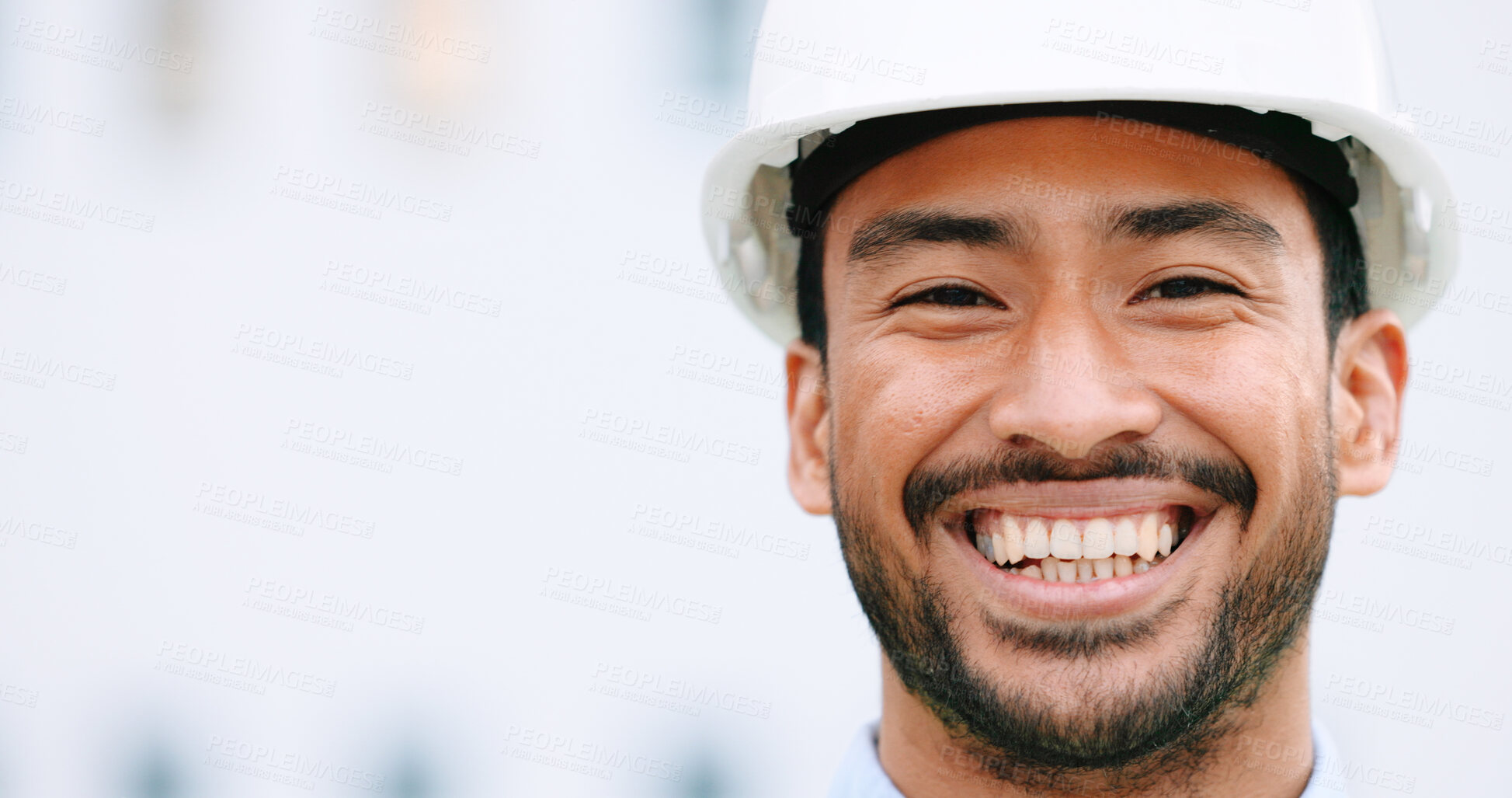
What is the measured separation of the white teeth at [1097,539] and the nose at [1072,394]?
5.4 inches

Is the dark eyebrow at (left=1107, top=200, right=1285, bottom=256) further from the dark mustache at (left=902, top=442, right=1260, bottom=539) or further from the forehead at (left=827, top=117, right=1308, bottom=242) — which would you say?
the dark mustache at (left=902, top=442, right=1260, bottom=539)

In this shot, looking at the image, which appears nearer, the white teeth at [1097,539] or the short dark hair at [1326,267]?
the white teeth at [1097,539]

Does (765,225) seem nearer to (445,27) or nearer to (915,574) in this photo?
(915,574)

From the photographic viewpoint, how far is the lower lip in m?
1.66

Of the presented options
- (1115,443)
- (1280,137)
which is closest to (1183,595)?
(1115,443)

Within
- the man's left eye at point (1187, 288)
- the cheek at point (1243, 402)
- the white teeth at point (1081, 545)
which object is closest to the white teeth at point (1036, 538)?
the white teeth at point (1081, 545)

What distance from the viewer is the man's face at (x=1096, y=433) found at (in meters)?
1.63

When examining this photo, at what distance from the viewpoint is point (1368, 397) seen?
6.40ft

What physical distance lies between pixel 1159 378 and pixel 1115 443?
0.41ft

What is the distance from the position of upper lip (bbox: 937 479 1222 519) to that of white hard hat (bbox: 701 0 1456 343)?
58 cm

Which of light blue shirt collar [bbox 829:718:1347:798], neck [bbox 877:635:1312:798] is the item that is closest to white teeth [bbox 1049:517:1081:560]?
neck [bbox 877:635:1312:798]

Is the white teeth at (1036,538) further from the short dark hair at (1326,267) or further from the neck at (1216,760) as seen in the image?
the short dark hair at (1326,267)

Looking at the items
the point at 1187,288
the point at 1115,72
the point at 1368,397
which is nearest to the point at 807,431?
the point at 1187,288

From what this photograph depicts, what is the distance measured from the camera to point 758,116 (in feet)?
6.64
